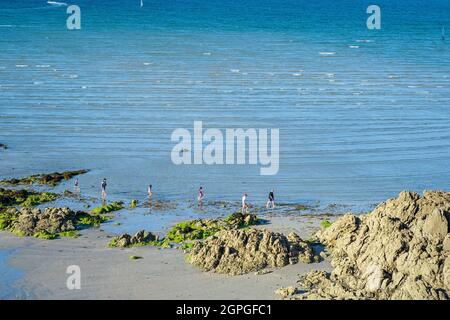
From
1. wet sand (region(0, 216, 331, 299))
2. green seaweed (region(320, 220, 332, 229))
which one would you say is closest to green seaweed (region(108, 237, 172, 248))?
wet sand (region(0, 216, 331, 299))

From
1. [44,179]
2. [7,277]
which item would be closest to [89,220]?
[7,277]

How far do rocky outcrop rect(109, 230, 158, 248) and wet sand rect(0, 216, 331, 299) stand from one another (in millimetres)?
462

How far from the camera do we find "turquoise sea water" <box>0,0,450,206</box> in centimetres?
5041

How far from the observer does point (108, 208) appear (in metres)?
42.5

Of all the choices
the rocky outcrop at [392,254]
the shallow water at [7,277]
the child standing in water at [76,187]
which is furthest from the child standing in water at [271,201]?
the shallow water at [7,277]

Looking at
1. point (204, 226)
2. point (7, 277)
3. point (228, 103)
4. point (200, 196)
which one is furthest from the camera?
point (228, 103)

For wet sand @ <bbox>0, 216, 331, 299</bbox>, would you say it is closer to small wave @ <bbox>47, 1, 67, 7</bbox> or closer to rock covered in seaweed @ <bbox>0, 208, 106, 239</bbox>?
rock covered in seaweed @ <bbox>0, 208, 106, 239</bbox>

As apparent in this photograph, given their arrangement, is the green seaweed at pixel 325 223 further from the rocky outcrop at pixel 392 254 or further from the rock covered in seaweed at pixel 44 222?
the rock covered in seaweed at pixel 44 222

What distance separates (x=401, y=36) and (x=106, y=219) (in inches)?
3965

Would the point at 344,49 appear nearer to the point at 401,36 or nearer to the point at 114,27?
the point at 401,36

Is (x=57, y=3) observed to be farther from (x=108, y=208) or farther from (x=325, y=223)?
(x=325, y=223)

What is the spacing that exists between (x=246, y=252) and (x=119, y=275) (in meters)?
4.77

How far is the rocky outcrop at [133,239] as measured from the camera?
3675 centimetres

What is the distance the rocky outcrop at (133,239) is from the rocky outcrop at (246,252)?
9.98 ft
